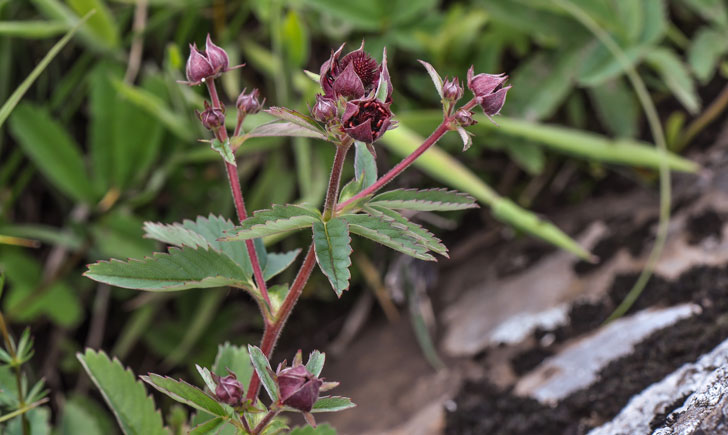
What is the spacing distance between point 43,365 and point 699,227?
161 cm

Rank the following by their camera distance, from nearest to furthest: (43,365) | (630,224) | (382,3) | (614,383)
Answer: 1. (614,383)
2. (630,224)
3. (382,3)
4. (43,365)

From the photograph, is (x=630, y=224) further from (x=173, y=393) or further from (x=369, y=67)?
(x=173, y=393)

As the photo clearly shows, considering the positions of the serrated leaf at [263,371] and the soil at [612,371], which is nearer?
the serrated leaf at [263,371]

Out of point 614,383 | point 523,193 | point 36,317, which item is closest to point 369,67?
point 614,383

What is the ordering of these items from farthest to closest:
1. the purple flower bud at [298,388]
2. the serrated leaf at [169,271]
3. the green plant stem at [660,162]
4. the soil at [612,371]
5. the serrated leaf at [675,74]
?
the serrated leaf at [675,74] < the green plant stem at [660,162] < the soil at [612,371] < the serrated leaf at [169,271] < the purple flower bud at [298,388]

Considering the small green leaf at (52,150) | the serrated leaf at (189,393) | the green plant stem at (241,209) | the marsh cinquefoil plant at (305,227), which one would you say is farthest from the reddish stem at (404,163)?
the small green leaf at (52,150)

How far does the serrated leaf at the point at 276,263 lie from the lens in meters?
0.83

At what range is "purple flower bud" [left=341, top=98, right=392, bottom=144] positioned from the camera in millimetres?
630

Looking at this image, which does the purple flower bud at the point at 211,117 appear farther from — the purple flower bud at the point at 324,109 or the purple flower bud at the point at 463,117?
the purple flower bud at the point at 463,117

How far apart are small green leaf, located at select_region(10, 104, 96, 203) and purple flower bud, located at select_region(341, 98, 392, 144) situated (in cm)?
128

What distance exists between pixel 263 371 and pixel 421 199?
0.25 m

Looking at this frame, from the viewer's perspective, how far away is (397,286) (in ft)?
5.59

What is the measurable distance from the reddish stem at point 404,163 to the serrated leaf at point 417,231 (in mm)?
19

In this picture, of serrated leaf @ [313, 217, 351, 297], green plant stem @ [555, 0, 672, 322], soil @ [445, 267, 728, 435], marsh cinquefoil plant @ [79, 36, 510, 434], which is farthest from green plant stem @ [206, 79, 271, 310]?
green plant stem @ [555, 0, 672, 322]
